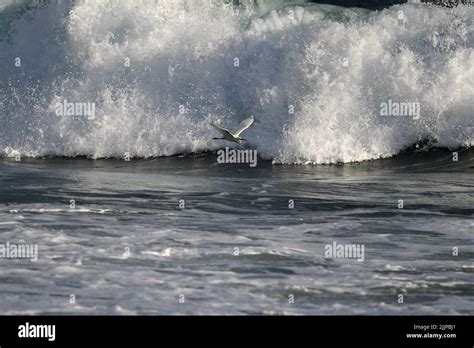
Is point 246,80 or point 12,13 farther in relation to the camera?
point 12,13

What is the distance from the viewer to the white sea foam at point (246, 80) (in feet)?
59.5

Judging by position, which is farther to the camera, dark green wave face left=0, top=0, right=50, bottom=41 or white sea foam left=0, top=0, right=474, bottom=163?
dark green wave face left=0, top=0, right=50, bottom=41

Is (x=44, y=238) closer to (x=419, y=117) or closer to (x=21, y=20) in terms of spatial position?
(x=419, y=117)

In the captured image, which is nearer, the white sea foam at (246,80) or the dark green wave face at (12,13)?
the white sea foam at (246,80)

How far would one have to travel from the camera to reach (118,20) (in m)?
20.3

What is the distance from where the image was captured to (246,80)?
745 inches

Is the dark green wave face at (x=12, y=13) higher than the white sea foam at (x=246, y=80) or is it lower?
higher

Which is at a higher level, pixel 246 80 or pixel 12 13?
pixel 12 13

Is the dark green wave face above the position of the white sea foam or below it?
above

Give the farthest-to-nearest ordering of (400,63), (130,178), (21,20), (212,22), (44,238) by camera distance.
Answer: (21,20) < (212,22) < (400,63) < (130,178) < (44,238)

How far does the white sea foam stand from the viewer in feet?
59.5
